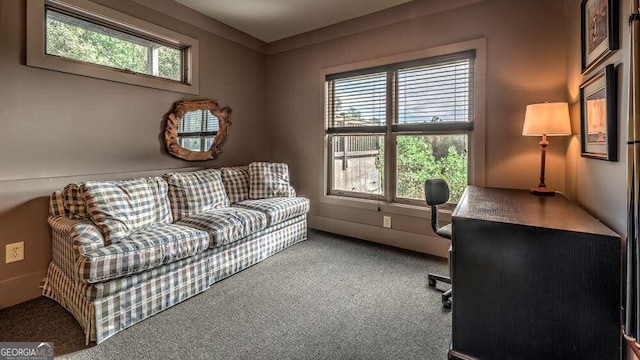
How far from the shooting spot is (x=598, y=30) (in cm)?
166

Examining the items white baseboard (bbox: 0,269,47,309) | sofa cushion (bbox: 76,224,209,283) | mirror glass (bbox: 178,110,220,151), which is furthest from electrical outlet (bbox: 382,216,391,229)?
white baseboard (bbox: 0,269,47,309)

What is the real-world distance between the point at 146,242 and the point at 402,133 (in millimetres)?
2638

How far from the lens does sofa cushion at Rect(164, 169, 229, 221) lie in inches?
110

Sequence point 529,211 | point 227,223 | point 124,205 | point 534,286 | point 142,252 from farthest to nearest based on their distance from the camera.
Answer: point 227,223 < point 124,205 < point 142,252 < point 529,211 < point 534,286

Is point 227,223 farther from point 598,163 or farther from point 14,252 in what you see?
point 598,163

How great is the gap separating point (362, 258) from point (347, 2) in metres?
2.64

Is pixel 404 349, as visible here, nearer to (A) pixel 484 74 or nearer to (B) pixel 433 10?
(A) pixel 484 74

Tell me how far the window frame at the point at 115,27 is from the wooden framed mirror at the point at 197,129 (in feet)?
0.69

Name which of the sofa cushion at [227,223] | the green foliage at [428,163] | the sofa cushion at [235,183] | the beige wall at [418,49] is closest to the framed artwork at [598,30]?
the beige wall at [418,49]

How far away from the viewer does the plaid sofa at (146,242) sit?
1802mm

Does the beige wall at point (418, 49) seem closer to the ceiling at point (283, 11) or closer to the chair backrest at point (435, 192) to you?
the ceiling at point (283, 11)

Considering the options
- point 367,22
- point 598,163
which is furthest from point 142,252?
point 367,22

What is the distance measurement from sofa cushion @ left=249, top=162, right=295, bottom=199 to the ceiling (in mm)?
1705
